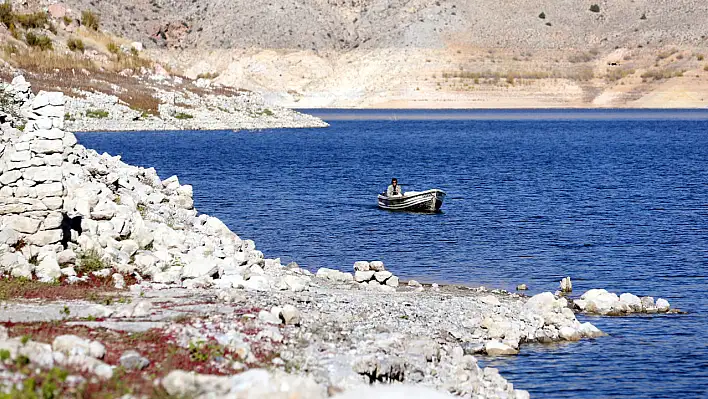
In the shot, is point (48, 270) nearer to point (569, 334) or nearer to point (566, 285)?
point (569, 334)

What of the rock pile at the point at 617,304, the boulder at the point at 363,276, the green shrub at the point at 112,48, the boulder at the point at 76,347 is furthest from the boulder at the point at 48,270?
the green shrub at the point at 112,48

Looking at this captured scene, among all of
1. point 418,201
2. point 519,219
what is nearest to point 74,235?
point 519,219

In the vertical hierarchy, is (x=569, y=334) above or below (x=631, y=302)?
below

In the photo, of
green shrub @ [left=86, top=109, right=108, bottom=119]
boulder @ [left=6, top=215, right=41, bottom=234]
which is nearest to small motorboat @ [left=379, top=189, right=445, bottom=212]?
boulder @ [left=6, top=215, right=41, bottom=234]

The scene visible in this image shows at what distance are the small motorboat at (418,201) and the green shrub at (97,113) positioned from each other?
2346 inches

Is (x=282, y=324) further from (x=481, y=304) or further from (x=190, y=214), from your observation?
(x=190, y=214)

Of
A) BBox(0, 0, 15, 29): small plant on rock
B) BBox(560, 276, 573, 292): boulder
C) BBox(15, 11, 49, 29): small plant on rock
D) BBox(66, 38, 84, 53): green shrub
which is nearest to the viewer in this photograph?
BBox(560, 276, 573, 292): boulder

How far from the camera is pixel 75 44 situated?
112 m

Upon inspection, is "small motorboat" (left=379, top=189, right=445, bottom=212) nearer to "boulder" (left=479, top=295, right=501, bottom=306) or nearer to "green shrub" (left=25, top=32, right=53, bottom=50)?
"boulder" (left=479, top=295, right=501, bottom=306)

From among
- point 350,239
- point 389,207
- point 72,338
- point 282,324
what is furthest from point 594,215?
point 72,338

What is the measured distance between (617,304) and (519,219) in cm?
1892

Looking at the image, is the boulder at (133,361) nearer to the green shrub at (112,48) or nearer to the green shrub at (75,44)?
the green shrub at (75,44)

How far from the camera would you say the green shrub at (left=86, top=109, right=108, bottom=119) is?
10188cm

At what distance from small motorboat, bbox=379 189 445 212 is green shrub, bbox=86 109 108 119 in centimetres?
5958
